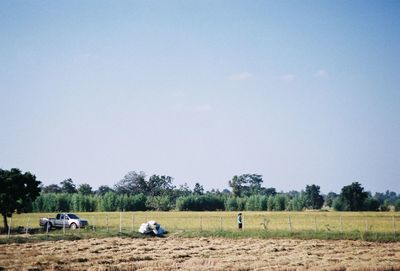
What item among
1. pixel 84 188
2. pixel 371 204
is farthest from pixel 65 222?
pixel 84 188

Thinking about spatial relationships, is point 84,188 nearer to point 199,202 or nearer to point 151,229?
point 199,202

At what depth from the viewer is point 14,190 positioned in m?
48.5

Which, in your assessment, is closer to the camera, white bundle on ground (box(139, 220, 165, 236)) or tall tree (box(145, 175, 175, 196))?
white bundle on ground (box(139, 220, 165, 236))

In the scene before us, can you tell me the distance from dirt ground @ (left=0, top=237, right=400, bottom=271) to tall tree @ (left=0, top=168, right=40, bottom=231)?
1592cm

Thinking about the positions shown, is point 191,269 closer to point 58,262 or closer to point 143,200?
point 58,262

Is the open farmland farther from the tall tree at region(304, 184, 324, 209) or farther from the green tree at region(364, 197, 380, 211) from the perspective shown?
the tall tree at region(304, 184, 324, 209)

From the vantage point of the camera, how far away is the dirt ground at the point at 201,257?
2222cm

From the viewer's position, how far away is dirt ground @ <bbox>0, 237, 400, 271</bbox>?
22.2 metres

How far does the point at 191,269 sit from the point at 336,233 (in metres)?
22.5

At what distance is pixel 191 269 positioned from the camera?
2169cm

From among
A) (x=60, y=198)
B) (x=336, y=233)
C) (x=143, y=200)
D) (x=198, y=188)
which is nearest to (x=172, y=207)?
(x=143, y=200)

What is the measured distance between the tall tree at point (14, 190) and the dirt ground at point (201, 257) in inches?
627

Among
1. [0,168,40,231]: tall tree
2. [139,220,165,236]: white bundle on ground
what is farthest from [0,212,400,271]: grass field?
[0,168,40,231]: tall tree

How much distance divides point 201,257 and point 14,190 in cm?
3043
